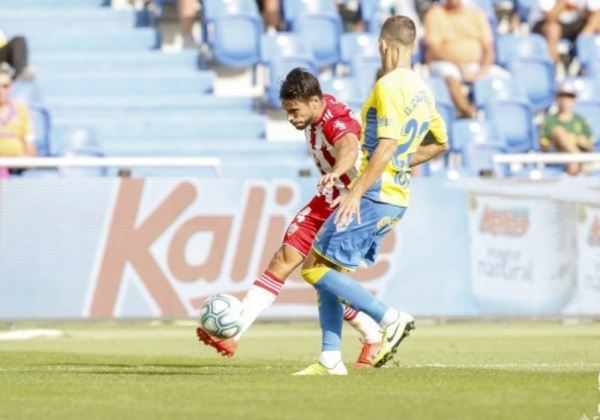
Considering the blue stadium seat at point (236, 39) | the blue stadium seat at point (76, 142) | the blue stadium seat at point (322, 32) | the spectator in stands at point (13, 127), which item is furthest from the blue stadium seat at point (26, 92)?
the blue stadium seat at point (322, 32)

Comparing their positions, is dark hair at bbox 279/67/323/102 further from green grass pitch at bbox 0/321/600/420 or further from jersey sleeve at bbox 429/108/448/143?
green grass pitch at bbox 0/321/600/420

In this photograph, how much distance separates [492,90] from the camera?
72.1 ft

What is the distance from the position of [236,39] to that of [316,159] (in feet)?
36.3

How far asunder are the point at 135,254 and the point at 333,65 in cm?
604

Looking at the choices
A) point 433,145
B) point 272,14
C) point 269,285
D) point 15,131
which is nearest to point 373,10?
point 272,14

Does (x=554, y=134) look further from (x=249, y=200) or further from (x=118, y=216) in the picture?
(x=118, y=216)

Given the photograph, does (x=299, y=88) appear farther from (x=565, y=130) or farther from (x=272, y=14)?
(x=272, y=14)

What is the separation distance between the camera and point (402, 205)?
1027 cm

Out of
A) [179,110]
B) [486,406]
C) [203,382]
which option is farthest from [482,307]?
[486,406]

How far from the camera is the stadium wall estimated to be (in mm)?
17422

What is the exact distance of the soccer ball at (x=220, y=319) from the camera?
390 inches

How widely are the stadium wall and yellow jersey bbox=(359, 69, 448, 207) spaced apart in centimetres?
745

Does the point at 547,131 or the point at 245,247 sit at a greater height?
the point at 547,131

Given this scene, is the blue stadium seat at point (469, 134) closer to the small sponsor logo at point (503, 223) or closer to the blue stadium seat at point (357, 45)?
the blue stadium seat at point (357, 45)
